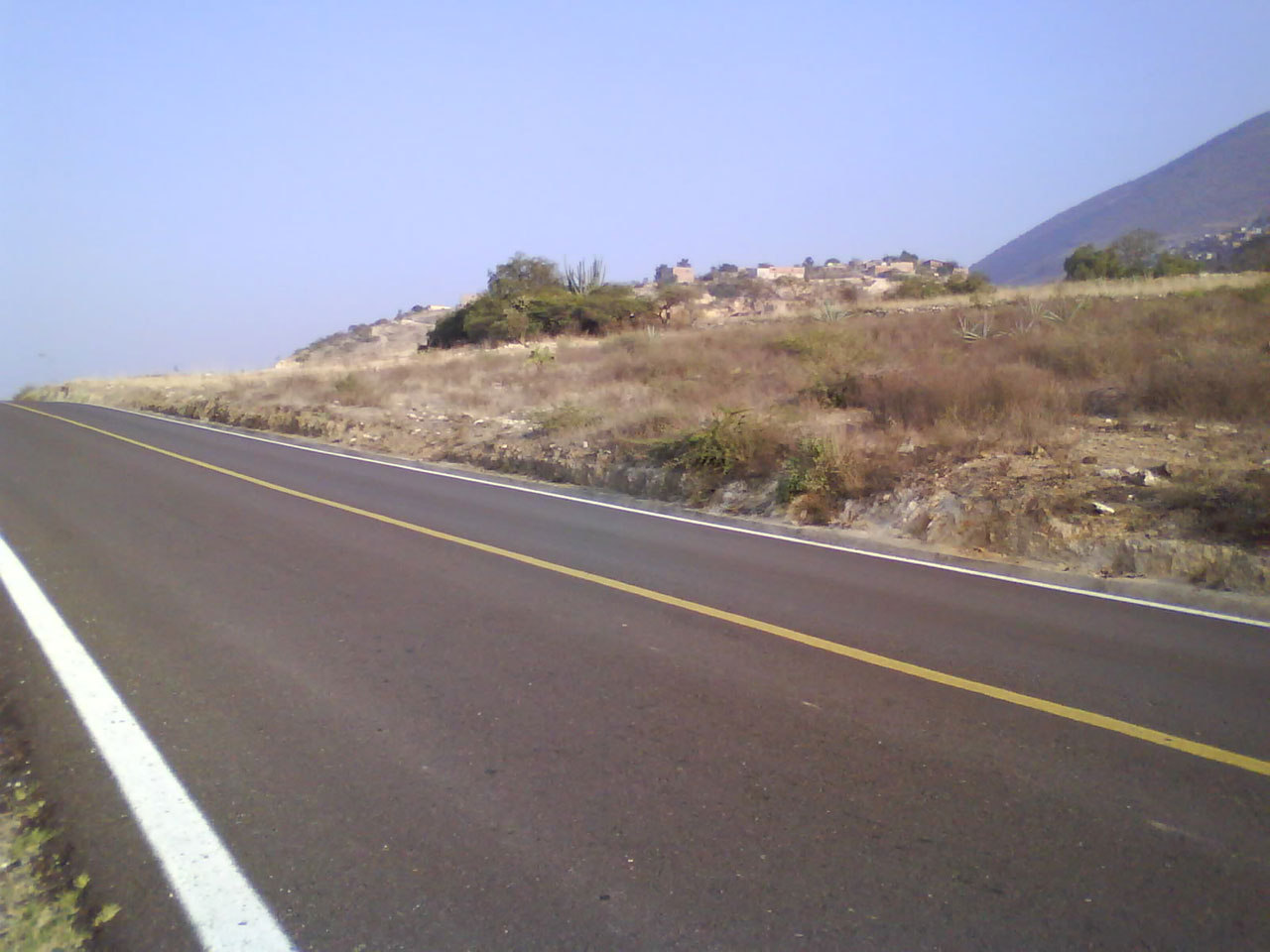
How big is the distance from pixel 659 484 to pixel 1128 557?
721 centimetres

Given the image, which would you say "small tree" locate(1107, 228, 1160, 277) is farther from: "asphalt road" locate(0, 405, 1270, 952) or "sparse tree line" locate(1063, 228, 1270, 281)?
"asphalt road" locate(0, 405, 1270, 952)

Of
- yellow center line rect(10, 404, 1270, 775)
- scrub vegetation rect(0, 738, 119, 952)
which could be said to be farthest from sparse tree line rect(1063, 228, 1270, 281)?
scrub vegetation rect(0, 738, 119, 952)

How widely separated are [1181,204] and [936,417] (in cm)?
8453

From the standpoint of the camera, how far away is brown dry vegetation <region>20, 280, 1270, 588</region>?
11.1 metres

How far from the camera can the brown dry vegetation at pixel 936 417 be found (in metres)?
11.1

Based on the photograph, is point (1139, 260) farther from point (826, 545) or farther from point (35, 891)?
point (35, 891)

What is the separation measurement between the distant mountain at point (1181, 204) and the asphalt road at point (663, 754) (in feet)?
218

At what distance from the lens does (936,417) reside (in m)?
14.9

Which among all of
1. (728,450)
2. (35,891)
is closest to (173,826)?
(35,891)

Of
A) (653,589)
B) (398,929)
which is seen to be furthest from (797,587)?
(398,929)

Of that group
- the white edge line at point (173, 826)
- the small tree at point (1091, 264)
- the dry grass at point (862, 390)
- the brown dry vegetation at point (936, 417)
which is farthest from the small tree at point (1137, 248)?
the white edge line at point (173, 826)

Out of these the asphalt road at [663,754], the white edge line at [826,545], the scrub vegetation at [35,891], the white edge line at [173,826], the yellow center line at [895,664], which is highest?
the scrub vegetation at [35,891]

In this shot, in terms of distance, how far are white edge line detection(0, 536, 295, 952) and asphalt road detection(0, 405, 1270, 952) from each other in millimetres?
77

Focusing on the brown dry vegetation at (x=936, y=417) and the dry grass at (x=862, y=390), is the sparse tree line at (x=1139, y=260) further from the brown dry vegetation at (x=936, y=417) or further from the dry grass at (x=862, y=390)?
the brown dry vegetation at (x=936, y=417)
